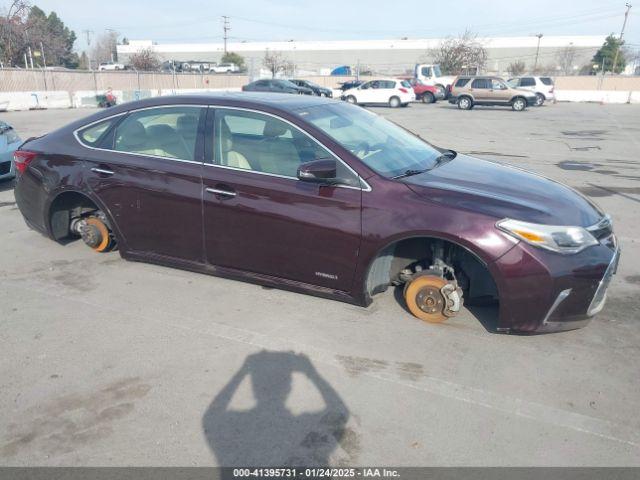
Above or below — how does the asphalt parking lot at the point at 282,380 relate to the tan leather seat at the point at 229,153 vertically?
below

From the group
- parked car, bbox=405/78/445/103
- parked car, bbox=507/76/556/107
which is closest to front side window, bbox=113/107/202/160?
parked car, bbox=507/76/556/107

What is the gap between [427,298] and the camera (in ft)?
12.9

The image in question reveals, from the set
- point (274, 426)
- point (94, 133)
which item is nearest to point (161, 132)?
point (94, 133)

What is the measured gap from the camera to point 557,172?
10.3 m

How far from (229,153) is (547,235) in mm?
2504

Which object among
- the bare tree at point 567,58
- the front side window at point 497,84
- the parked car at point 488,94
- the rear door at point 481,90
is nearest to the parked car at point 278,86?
the parked car at point 488,94

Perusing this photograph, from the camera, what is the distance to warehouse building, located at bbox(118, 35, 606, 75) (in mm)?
86938

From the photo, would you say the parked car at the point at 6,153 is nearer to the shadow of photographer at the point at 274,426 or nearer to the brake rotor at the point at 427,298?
the shadow of photographer at the point at 274,426

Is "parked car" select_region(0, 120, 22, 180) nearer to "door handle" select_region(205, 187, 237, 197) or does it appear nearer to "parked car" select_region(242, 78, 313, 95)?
"door handle" select_region(205, 187, 237, 197)

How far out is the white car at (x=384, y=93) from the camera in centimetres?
3119

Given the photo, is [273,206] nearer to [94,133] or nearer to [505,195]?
[505,195]

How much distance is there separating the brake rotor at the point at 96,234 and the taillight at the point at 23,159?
80 cm

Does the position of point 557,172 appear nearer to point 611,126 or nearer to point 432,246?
point 432,246

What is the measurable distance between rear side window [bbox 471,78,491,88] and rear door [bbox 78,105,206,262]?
28.1 m
